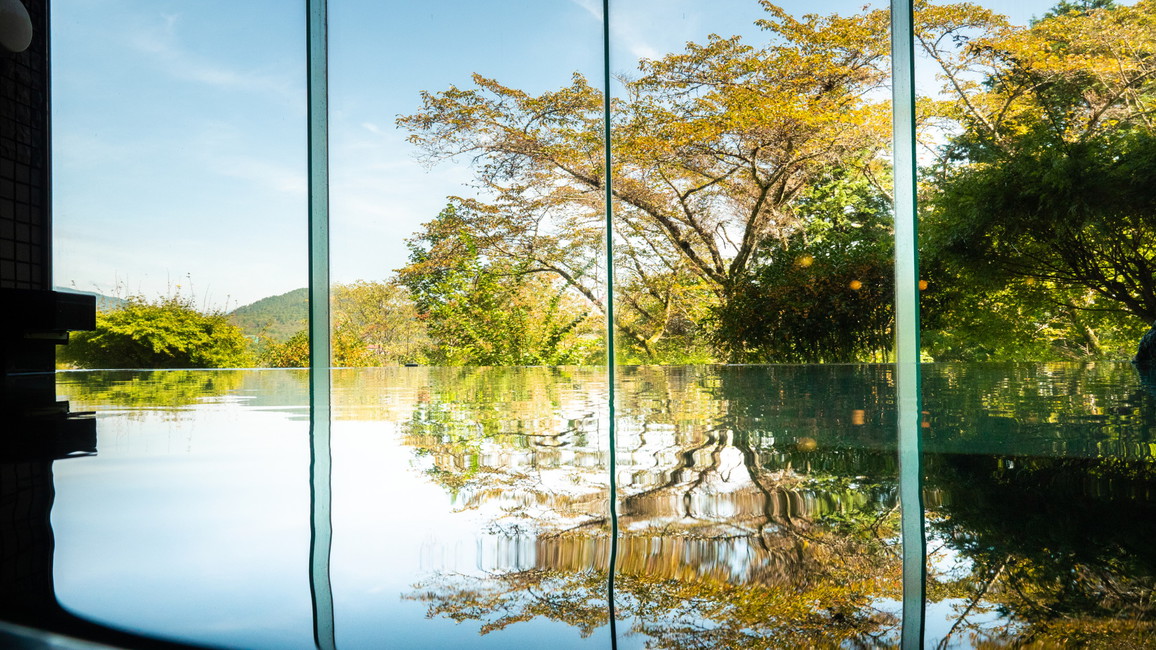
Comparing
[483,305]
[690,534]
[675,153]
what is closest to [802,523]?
[690,534]

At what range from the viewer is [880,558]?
1.09 meters

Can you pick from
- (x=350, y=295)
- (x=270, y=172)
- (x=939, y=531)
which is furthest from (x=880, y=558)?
(x=270, y=172)

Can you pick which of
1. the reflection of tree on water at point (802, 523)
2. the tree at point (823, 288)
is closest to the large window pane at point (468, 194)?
the tree at point (823, 288)

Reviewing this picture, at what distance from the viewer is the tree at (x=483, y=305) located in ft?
20.5

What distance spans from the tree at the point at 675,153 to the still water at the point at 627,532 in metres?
3.09

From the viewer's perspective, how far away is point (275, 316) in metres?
Result: 6.67

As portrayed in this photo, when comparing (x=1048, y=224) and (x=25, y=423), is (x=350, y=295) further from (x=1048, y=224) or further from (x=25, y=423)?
(x=1048, y=224)

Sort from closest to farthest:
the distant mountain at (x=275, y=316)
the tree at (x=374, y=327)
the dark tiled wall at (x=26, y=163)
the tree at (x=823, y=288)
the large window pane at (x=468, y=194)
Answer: the dark tiled wall at (x=26, y=163) → the tree at (x=823, y=288) → the large window pane at (x=468, y=194) → the tree at (x=374, y=327) → the distant mountain at (x=275, y=316)

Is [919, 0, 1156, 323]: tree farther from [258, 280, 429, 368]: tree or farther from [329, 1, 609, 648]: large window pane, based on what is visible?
[258, 280, 429, 368]: tree

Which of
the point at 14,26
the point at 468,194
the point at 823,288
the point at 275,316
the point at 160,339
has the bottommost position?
the point at 160,339

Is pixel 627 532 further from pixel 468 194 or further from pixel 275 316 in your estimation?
pixel 275 316

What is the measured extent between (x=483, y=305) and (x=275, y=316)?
6.86 ft

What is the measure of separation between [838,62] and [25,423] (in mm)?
5654

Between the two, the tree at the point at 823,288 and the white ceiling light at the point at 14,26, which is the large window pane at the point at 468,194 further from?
the white ceiling light at the point at 14,26
